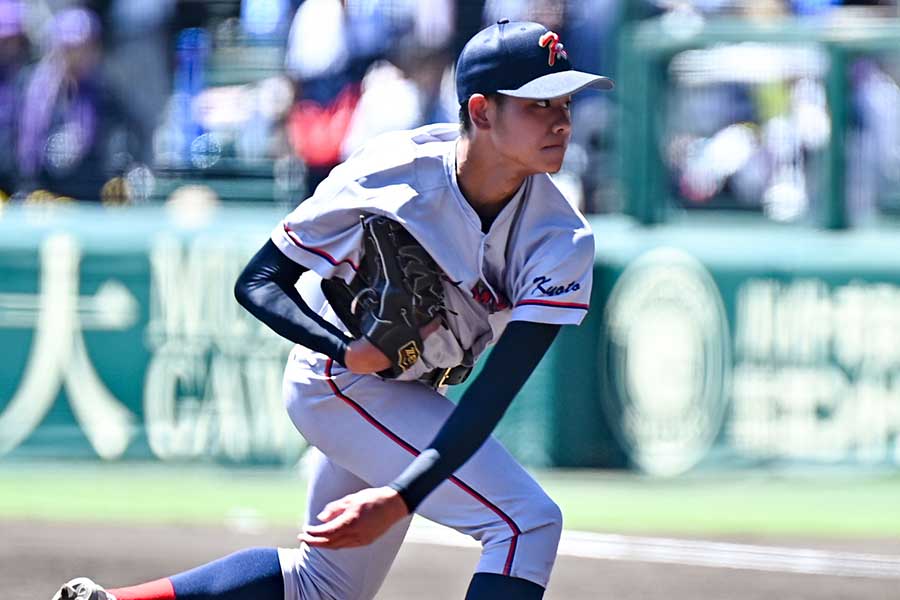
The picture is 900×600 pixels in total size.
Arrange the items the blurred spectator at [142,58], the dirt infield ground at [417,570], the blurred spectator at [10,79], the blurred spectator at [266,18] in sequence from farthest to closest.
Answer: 1. the blurred spectator at [10,79]
2. the blurred spectator at [142,58]
3. the blurred spectator at [266,18]
4. the dirt infield ground at [417,570]

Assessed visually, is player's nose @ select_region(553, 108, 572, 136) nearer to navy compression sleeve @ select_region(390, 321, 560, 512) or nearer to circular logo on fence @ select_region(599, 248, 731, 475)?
navy compression sleeve @ select_region(390, 321, 560, 512)

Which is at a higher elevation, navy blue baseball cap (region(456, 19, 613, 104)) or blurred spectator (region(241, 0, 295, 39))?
navy blue baseball cap (region(456, 19, 613, 104))

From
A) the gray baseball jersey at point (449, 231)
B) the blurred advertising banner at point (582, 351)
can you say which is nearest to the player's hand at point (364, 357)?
the gray baseball jersey at point (449, 231)

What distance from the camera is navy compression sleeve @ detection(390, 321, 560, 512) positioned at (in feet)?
11.7

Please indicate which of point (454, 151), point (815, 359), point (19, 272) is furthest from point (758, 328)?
point (454, 151)

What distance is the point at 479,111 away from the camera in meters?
3.86

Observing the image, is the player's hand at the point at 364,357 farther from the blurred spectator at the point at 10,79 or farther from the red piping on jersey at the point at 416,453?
the blurred spectator at the point at 10,79

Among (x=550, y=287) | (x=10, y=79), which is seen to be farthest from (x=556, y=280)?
(x=10, y=79)

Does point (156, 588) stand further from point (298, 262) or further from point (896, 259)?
point (896, 259)

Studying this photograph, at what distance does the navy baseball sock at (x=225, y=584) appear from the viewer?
13.6 ft

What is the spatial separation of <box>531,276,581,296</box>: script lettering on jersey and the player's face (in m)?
0.25

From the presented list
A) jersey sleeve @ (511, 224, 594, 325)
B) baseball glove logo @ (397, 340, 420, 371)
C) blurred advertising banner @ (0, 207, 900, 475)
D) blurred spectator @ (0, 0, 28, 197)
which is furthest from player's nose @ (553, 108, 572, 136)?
blurred spectator @ (0, 0, 28, 197)

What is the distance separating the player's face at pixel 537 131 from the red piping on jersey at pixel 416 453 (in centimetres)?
71

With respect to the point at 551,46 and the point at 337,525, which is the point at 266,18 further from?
the point at 337,525
